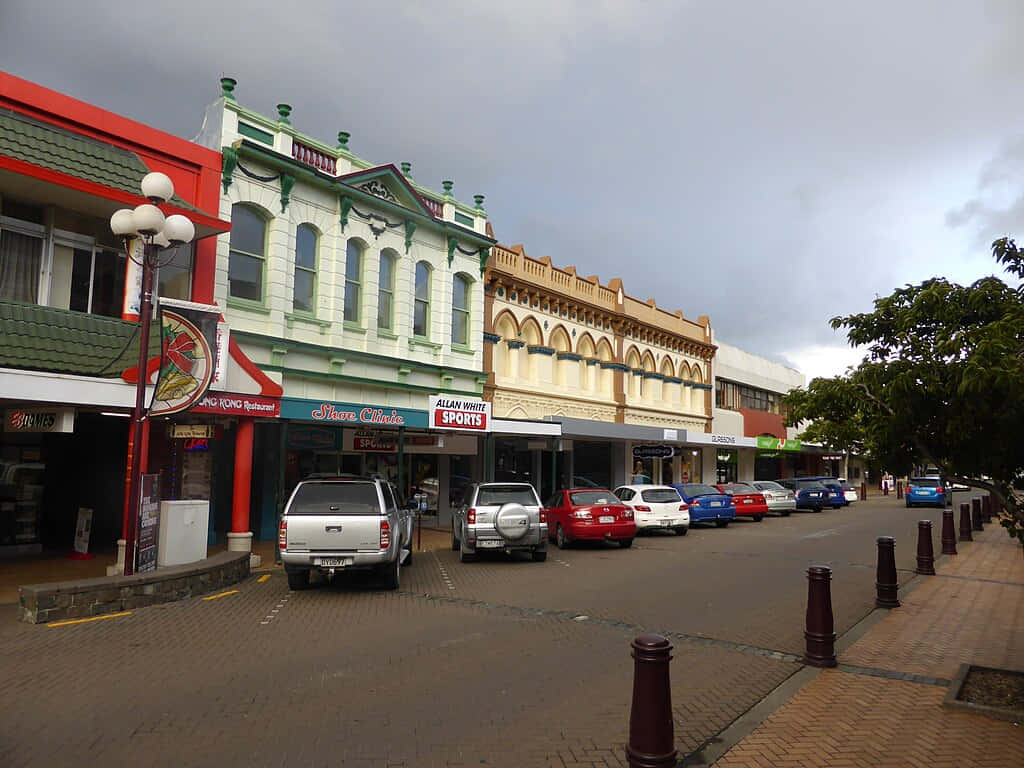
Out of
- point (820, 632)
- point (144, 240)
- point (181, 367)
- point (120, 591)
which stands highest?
point (144, 240)

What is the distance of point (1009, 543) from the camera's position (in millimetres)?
19516

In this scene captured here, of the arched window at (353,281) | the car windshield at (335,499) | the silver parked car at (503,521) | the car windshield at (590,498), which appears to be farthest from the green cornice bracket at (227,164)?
the car windshield at (590,498)

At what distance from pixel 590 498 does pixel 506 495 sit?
3345mm

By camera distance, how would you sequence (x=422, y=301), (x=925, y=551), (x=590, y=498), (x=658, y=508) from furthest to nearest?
(x=422, y=301) → (x=658, y=508) → (x=590, y=498) → (x=925, y=551)

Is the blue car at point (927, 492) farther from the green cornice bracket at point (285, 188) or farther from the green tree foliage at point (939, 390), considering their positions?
the green tree foliage at point (939, 390)

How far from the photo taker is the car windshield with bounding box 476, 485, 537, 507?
Answer: 15523 millimetres

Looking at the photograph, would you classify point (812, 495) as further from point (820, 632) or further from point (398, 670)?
point (398, 670)

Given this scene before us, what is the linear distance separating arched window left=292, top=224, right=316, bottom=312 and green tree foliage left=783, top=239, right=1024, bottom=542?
13.9m

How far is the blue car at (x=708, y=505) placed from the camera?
2458 centimetres

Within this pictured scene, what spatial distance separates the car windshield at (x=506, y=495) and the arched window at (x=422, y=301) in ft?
24.3

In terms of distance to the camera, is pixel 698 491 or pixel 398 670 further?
pixel 698 491

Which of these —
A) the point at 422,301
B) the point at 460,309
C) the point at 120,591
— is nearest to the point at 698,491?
the point at 460,309

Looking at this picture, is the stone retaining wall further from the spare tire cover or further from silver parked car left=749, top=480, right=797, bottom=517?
silver parked car left=749, top=480, right=797, bottom=517

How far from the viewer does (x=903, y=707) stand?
6262 mm
